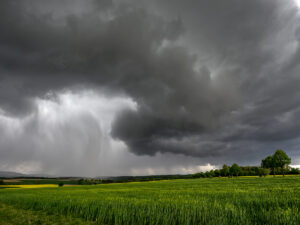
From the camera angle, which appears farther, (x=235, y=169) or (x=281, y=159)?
(x=235, y=169)

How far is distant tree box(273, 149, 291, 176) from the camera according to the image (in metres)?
88.6

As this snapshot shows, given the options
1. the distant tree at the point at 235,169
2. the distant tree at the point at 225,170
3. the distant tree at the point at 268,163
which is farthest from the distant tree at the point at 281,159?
the distant tree at the point at 225,170

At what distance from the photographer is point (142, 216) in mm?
8828

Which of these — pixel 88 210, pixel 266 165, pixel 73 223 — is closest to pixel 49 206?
pixel 88 210

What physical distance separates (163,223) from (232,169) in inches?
5480

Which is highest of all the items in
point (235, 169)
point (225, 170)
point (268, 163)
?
point (268, 163)

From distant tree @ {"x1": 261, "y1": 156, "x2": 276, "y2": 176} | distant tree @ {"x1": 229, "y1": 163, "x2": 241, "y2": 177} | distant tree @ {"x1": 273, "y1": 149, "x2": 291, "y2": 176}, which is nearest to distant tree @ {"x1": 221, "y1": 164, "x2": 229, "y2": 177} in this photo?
distant tree @ {"x1": 229, "y1": 163, "x2": 241, "y2": 177}

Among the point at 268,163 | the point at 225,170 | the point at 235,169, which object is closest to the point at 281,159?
the point at 268,163

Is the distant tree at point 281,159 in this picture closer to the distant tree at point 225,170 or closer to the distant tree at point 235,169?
the distant tree at point 235,169

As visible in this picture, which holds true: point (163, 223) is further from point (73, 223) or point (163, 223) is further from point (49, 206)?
point (49, 206)

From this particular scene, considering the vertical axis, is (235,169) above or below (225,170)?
above

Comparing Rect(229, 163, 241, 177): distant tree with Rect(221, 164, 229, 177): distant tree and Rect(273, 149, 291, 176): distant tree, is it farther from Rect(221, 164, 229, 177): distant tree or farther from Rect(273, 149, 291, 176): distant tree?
Rect(273, 149, 291, 176): distant tree

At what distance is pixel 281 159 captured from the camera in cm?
9006

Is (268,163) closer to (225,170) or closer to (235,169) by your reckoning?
(235,169)
